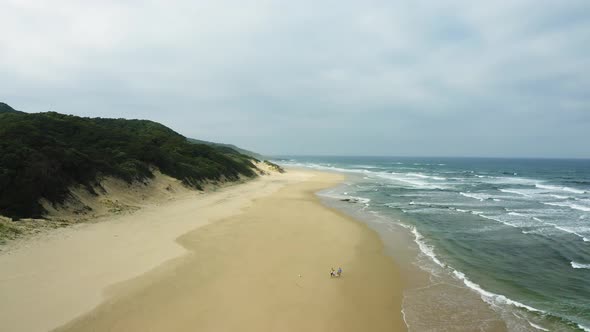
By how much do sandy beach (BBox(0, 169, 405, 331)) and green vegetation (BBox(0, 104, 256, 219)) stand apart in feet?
11.3

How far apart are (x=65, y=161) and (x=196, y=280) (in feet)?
52.2

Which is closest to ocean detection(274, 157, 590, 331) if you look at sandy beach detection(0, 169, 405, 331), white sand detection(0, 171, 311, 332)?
sandy beach detection(0, 169, 405, 331)

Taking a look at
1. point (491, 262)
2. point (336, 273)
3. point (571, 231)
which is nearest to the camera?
point (336, 273)

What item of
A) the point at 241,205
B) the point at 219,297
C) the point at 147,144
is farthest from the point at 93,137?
the point at 219,297

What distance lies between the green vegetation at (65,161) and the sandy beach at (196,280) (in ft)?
11.3

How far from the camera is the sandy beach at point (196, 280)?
396 inches

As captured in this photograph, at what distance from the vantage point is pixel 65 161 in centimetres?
2300

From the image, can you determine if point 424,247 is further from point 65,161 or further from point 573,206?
point 573,206

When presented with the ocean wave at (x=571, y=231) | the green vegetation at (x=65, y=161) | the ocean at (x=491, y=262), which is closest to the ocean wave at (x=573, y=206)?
the ocean at (x=491, y=262)

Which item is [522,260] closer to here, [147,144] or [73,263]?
[73,263]

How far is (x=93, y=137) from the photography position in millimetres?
34219

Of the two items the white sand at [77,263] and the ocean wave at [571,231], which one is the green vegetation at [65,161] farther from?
the ocean wave at [571,231]

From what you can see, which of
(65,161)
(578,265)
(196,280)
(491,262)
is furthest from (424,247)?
(65,161)

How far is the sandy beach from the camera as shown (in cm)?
1007
